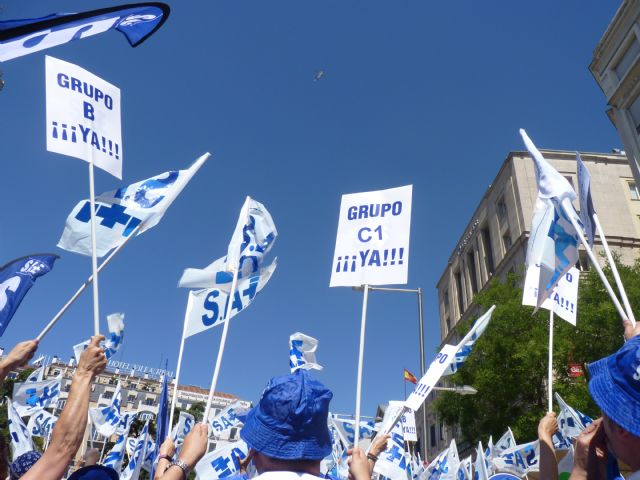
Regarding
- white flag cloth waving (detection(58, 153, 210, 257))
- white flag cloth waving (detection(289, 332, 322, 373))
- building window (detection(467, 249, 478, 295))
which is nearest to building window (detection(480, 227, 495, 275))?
building window (detection(467, 249, 478, 295))

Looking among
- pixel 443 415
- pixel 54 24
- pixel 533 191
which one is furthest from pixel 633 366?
pixel 533 191

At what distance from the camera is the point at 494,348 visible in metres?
20.1

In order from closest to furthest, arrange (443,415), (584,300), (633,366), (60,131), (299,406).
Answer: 1. (633,366)
2. (299,406)
3. (60,131)
4. (584,300)
5. (443,415)

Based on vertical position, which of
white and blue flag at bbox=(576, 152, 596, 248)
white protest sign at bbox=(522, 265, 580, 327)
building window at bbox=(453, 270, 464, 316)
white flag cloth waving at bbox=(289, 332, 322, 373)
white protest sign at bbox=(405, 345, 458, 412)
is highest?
building window at bbox=(453, 270, 464, 316)

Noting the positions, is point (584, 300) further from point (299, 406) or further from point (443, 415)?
point (299, 406)

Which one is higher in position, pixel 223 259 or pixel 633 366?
pixel 223 259

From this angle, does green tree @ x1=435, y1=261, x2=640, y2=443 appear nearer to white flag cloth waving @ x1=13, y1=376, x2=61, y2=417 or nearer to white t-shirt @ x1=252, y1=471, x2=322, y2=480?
white flag cloth waving @ x1=13, y1=376, x2=61, y2=417

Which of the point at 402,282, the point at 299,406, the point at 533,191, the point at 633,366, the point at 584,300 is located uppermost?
the point at 533,191

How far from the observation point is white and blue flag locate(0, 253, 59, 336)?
18.3 feet

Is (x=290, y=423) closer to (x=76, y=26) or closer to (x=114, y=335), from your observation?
(x=76, y=26)

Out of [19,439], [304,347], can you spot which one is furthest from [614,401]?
A: [19,439]

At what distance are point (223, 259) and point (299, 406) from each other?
216 inches

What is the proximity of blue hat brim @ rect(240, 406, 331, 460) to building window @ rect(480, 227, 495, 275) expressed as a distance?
3455cm

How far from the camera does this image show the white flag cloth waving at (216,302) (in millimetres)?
6609
